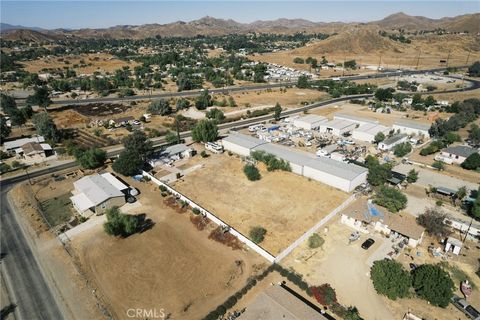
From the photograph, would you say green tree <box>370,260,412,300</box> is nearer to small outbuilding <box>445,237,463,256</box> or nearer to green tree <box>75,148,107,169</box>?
small outbuilding <box>445,237,463,256</box>

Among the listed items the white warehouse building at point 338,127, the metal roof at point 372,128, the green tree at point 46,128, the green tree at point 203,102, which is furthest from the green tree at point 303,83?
the green tree at point 46,128

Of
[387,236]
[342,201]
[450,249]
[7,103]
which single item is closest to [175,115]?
[7,103]

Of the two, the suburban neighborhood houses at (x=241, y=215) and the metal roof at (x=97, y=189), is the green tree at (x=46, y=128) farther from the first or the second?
the metal roof at (x=97, y=189)

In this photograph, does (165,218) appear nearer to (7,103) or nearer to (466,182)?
(466,182)

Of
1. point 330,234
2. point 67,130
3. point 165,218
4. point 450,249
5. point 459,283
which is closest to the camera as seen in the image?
point 459,283

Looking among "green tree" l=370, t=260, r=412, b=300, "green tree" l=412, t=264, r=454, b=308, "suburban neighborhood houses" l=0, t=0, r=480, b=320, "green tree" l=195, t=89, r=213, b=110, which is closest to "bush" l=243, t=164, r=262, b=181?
"suburban neighborhood houses" l=0, t=0, r=480, b=320

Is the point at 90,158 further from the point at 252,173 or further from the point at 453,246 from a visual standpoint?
the point at 453,246
